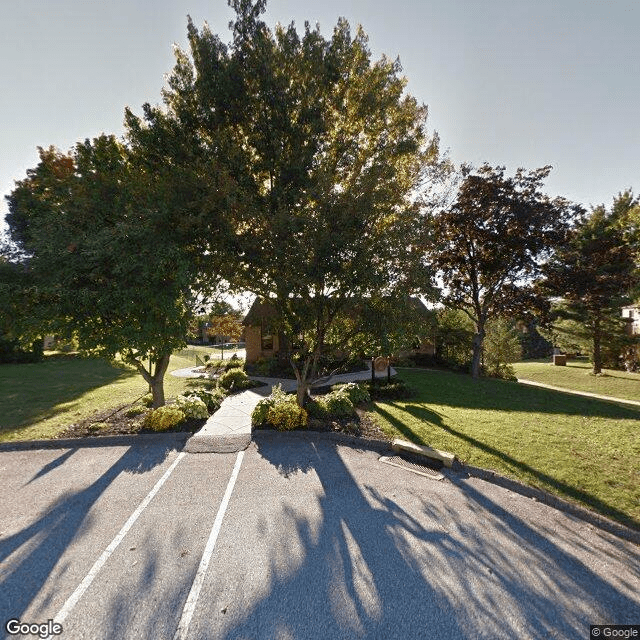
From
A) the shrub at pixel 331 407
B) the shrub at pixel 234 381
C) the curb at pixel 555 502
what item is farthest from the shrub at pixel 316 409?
the shrub at pixel 234 381

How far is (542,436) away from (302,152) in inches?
471

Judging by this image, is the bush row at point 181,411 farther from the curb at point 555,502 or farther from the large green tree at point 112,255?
the curb at point 555,502

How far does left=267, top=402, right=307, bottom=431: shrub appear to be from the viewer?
9.85 metres

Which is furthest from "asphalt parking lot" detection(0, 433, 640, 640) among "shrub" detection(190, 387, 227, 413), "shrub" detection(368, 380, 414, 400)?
"shrub" detection(368, 380, 414, 400)

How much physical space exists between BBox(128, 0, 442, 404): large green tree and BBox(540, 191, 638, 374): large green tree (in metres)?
10.2

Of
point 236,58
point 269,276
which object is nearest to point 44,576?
point 269,276

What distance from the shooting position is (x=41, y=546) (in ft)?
16.2

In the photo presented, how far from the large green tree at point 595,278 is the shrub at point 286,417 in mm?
14178

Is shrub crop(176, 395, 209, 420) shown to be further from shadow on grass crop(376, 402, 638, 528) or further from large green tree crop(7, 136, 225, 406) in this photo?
shadow on grass crop(376, 402, 638, 528)

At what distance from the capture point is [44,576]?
171 inches

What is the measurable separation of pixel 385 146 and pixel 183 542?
13624 mm

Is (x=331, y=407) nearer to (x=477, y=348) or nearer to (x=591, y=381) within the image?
(x=477, y=348)

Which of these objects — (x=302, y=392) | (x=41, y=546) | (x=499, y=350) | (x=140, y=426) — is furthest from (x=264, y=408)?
(x=499, y=350)

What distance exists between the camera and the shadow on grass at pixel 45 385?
11711mm
